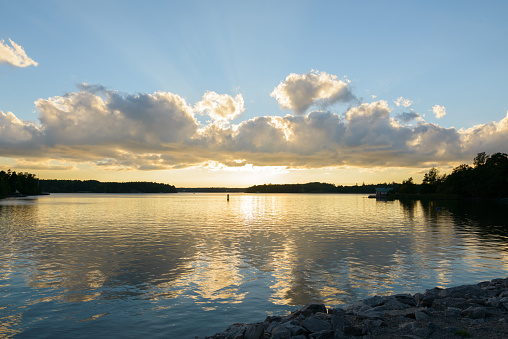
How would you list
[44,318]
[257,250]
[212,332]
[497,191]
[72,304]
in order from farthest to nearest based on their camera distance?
1. [497,191]
2. [257,250]
3. [72,304]
4. [44,318]
5. [212,332]

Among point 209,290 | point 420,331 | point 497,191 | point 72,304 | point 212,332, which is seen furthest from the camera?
point 497,191

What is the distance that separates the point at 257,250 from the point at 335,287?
12659mm

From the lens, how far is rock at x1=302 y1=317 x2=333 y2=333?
11.7m

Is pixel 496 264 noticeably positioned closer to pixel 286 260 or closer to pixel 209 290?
pixel 286 260

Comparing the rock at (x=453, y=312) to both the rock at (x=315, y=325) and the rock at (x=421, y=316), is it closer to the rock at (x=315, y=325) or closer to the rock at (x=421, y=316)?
the rock at (x=421, y=316)

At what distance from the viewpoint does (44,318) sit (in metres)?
14.3

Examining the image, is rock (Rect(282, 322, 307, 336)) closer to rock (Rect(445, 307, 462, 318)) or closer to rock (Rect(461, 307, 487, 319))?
rock (Rect(445, 307, 462, 318))

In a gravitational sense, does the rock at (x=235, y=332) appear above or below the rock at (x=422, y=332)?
below

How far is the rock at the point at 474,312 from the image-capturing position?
12.6 meters

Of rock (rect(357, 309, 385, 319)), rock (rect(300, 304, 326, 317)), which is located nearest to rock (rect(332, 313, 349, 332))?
rock (rect(357, 309, 385, 319))

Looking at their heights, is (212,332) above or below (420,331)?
below

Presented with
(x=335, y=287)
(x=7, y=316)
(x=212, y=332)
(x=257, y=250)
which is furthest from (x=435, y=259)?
(x=7, y=316)

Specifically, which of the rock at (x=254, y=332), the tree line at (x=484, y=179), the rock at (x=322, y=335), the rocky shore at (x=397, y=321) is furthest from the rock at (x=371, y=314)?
the tree line at (x=484, y=179)

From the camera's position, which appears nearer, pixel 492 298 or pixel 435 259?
pixel 492 298
